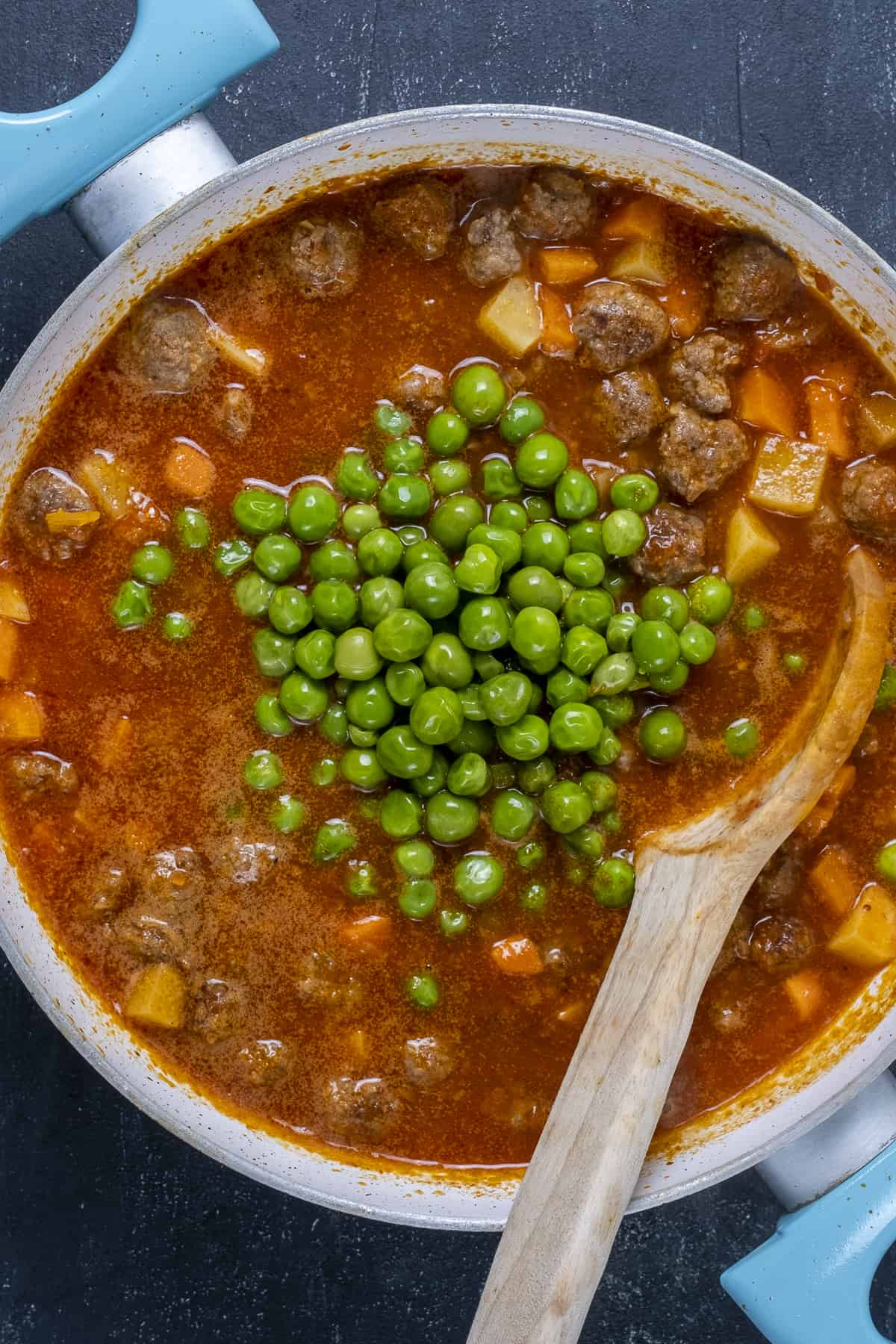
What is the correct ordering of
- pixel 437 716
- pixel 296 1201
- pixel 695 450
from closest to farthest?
pixel 437 716, pixel 695 450, pixel 296 1201

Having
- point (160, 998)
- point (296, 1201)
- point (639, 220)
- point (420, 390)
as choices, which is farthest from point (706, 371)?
point (296, 1201)

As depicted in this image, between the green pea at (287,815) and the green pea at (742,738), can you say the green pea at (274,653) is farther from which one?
the green pea at (742,738)

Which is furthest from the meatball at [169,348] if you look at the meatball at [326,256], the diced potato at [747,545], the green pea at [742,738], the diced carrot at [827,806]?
the diced carrot at [827,806]

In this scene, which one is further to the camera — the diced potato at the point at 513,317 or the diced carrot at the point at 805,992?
the diced carrot at the point at 805,992

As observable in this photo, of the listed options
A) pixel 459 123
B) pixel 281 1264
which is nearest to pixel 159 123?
pixel 459 123

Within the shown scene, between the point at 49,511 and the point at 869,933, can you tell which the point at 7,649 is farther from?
the point at 869,933

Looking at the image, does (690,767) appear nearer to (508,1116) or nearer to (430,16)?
(508,1116)

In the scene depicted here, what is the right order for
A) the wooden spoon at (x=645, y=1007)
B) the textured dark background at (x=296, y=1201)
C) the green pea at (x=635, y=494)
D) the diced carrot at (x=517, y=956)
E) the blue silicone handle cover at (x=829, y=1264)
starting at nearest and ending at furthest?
the wooden spoon at (x=645, y=1007), the blue silicone handle cover at (x=829, y=1264), the green pea at (x=635, y=494), the diced carrot at (x=517, y=956), the textured dark background at (x=296, y=1201)
